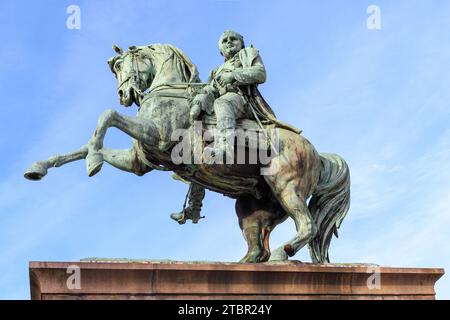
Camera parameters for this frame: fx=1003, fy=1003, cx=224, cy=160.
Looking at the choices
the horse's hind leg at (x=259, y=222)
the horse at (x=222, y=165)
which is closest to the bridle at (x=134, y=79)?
the horse at (x=222, y=165)

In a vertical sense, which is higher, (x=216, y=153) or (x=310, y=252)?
(x=216, y=153)

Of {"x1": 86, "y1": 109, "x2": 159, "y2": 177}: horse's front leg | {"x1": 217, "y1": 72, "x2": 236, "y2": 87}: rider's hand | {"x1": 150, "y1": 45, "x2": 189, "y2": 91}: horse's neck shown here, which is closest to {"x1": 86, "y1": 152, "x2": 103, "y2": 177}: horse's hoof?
{"x1": 86, "y1": 109, "x2": 159, "y2": 177}: horse's front leg

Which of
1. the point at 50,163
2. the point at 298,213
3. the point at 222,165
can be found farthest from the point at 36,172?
the point at 298,213

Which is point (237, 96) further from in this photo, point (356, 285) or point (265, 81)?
point (356, 285)

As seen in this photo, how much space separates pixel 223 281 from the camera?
40.9 ft

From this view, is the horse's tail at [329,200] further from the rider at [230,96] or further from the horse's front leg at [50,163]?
the horse's front leg at [50,163]

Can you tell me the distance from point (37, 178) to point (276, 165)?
10.7 ft

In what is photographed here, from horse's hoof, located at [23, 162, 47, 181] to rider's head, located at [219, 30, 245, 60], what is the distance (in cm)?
336

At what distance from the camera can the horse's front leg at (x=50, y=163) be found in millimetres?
13398

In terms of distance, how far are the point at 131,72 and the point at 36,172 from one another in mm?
2274
